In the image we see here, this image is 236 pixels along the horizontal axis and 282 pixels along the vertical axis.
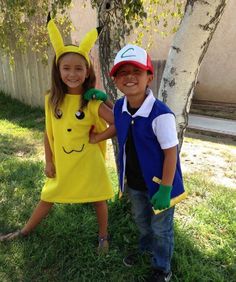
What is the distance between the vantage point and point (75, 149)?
2.70 metres

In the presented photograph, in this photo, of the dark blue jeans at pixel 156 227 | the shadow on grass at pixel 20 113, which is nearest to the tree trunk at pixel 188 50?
the dark blue jeans at pixel 156 227

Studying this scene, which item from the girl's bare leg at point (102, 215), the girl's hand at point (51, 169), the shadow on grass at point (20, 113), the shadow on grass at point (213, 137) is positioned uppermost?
the girl's hand at point (51, 169)

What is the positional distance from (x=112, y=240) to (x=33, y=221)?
67 cm

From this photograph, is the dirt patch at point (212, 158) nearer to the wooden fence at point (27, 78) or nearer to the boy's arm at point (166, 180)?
the boy's arm at point (166, 180)

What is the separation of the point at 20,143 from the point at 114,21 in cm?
353

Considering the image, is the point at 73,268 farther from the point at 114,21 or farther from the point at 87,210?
the point at 114,21

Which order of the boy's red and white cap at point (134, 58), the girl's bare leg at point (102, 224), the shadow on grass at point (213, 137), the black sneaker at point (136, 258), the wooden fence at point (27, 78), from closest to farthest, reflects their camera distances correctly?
the boy's red and white cap at point (134, 58) → the black sneaker at point (136, 258) → the girl's bare leg at point (102, 224) → the shadow on grass at point (213, 137) → the wooden fence at point (27, 78)

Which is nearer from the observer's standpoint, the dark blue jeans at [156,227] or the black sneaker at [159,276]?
the dark blue jeans at [156,227]

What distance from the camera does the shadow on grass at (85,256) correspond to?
268 centimetres

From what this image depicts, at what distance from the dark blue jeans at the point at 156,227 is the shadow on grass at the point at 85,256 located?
0.63ft

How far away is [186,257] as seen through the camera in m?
2.82

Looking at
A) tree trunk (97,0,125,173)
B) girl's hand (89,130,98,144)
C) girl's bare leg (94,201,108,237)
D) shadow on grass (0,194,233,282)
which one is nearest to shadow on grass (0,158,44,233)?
shadow on grass (0,194,233,282)

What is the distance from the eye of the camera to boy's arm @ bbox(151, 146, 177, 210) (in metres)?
2.12

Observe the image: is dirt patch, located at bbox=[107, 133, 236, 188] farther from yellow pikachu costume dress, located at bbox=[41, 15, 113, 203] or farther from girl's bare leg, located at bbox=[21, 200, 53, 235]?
yellow pikachu costume dress, located at bbox=[41, 15, 113, 203]
